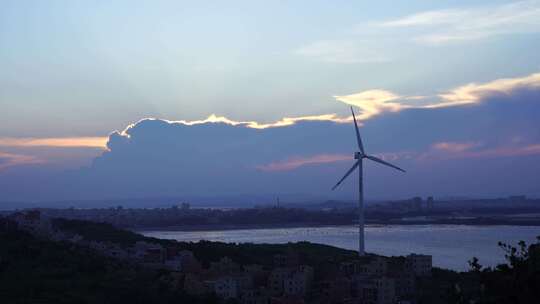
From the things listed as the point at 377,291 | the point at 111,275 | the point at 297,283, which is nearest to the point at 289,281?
the point at 297,283

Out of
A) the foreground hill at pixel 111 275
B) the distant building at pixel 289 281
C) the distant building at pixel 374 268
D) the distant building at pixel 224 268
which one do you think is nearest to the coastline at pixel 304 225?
the foreground hill at pixel 111 275

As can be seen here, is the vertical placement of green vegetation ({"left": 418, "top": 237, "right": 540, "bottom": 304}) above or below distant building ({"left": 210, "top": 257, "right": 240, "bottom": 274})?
above

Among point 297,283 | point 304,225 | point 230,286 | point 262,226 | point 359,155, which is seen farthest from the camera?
point 304,225

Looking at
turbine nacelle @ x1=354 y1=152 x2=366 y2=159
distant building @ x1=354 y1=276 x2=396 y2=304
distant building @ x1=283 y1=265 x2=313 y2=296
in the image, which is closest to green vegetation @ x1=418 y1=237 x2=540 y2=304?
distant building @ x1=354 y1=276 x2=396 y2=304

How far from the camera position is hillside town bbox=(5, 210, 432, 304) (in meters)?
28.7

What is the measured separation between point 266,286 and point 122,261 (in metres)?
7.75

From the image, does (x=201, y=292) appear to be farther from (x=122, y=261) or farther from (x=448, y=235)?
(x=448, y=235)

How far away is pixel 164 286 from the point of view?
28031 mm

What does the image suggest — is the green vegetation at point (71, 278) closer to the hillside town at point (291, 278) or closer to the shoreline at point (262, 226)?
the hillside town at point (291, 278)

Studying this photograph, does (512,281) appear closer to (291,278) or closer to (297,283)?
(297,283)

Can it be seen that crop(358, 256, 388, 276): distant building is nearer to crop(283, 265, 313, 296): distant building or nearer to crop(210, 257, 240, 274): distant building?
crop(283, 265, 313, 296): distant building

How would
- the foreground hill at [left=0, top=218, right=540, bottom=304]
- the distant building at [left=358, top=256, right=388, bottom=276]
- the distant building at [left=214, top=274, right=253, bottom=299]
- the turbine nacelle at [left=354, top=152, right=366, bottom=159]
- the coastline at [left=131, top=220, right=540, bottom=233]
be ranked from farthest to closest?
the coastline at [left=131, top=220, right=540, bottom=233] → the turbine nacelle at [left=354, top=152, right=366, bottom=159] → the distant building at [left=358, top=256, right=388, bottom=276] → the distant building at [left=214, top=274, right=253, bottom=299] → the foreground hill at [left=0, top=218, right=540, bottom=304]

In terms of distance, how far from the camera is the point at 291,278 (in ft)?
98.1

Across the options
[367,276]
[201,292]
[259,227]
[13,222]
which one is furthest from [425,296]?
[259,227]
